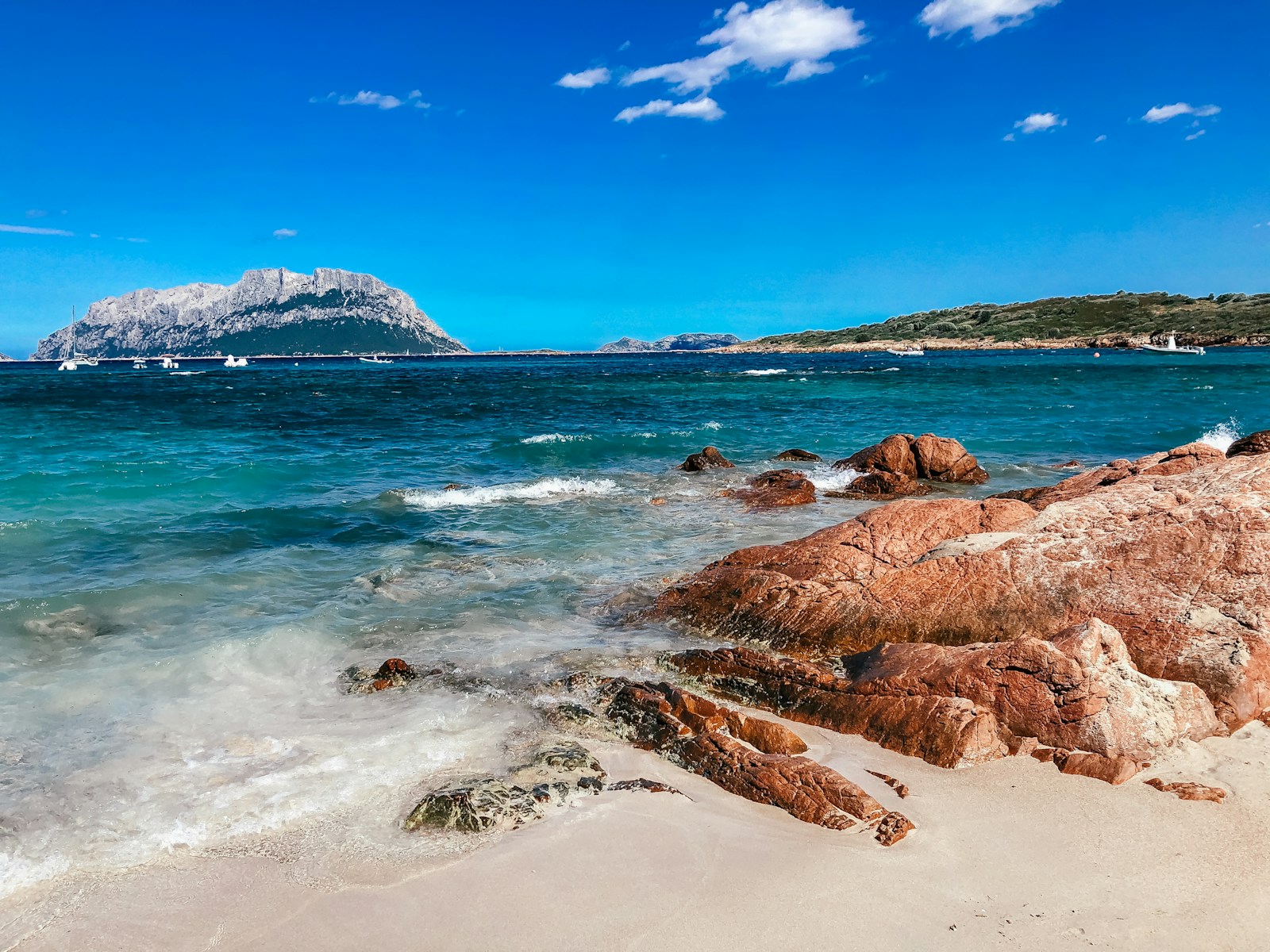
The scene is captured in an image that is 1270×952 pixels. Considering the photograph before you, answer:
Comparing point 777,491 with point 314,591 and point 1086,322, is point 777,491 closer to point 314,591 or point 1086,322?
point 314,591

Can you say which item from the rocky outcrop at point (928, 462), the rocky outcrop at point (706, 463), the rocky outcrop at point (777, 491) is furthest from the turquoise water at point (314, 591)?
the rocky outcrop at point (928, 462)

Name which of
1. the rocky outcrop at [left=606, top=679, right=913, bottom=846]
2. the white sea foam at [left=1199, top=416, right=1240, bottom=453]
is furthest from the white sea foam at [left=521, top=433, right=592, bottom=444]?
the rocky outcrop at [left=606, top=679, right=913, bottom=846]

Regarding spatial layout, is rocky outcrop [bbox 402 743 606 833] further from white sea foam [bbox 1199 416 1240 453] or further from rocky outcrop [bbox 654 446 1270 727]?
white sea foam [bbox 1199 416 1240 453]

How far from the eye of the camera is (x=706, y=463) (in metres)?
19.6

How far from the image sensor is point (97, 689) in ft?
23.1

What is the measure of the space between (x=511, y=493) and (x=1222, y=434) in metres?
22.4

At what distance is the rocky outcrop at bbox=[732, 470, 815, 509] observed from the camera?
14.2 metres

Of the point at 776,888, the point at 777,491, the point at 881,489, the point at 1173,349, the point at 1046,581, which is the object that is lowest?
the point at 776,888

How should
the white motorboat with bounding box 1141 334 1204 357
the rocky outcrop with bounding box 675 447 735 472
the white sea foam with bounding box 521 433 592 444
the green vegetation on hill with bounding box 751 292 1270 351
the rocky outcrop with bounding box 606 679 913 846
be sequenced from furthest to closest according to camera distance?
the green vegetation on hill with bounding box 751 292 1270 351 → the white motorboat with bounding box 1141 334 1204 357 → the white sea foam with bounding box 521 433 592 444 → the rocky outcrop with bounding box 675 447 735 472 → the rocky outcrop with bounding box 606 679 913 846

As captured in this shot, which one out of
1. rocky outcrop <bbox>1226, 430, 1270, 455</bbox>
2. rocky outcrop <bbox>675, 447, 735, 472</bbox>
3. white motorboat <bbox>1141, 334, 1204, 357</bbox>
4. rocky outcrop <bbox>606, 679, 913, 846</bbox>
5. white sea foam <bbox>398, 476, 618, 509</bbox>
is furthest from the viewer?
white motorboat <bbox>1141, 334, 1204, 357</bbox>

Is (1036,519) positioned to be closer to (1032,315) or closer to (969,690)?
(969,690)

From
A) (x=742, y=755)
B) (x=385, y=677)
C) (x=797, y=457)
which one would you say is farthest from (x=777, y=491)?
(x=742, y=755)

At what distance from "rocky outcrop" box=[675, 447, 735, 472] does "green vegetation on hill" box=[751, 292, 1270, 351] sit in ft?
348

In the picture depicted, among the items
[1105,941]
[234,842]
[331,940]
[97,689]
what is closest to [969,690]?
[1105,941]
